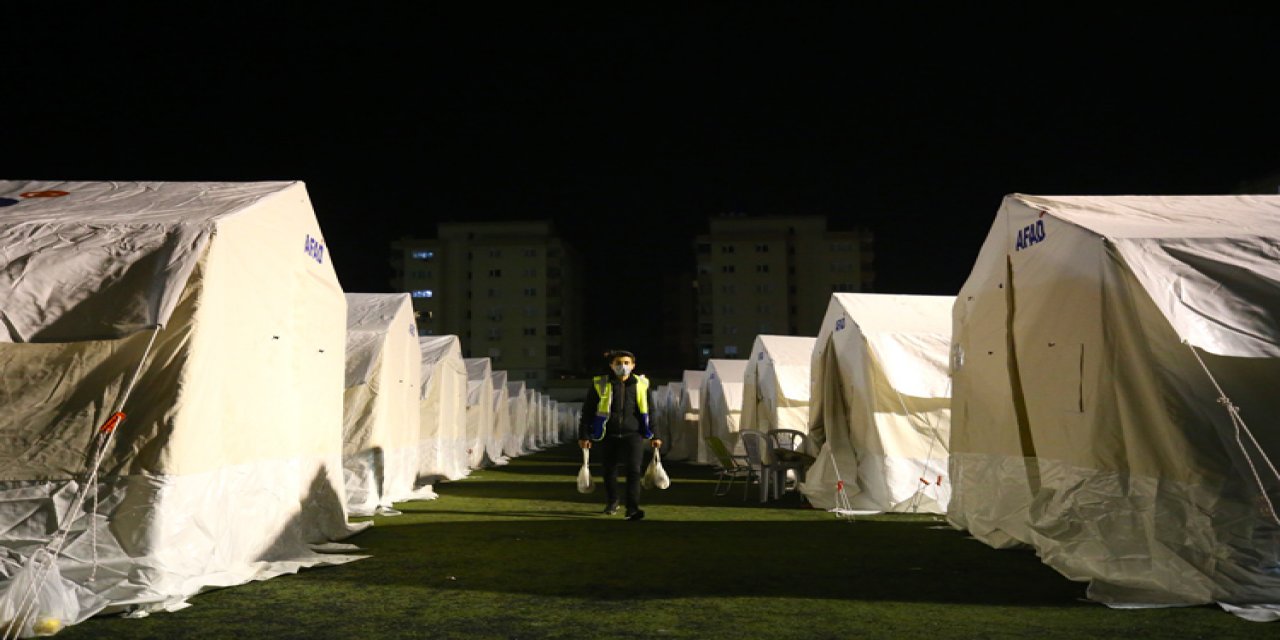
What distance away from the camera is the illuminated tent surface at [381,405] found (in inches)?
410

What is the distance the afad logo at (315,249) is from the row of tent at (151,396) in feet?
0.63

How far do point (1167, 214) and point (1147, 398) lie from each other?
190cm

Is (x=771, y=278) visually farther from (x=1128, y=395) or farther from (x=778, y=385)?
(x=1128, y=395)

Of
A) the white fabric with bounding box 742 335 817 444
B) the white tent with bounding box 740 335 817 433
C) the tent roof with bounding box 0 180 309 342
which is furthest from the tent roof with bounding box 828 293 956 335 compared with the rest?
the tent roof with bounding box 0 180 309 342

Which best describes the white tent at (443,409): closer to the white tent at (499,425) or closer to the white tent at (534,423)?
the white tent at (499,425)

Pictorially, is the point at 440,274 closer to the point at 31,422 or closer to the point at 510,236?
the point at 510,236

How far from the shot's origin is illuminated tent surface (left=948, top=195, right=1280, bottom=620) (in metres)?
4.82

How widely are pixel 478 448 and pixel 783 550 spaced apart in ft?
45.8

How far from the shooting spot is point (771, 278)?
229 ft

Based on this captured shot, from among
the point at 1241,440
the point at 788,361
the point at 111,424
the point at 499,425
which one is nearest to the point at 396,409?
the point at 788,361

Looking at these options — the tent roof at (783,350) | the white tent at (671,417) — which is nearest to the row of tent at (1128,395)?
the tent roof at (783,350)

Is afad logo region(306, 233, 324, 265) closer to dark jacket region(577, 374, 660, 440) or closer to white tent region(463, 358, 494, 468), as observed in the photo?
dark jacket region(577, 374, 660, 440)

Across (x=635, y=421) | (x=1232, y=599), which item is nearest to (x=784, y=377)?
(x=635, y=421)

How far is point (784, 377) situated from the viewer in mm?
15727
